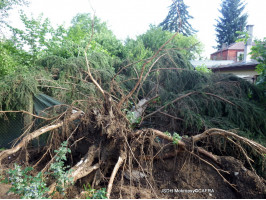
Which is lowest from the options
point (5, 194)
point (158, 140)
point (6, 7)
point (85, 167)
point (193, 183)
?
point (193, 183)

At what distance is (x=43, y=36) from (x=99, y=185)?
599cm

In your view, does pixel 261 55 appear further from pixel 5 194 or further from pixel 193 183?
pixel 5 194

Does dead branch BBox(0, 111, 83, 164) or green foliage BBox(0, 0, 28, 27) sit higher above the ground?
green foliage BBox(0, 0, 28, 27)

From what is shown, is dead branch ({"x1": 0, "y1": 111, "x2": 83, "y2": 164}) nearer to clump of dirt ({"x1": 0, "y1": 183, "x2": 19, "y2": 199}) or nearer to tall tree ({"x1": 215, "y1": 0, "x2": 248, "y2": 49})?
clump of dirt ({"x1": 0, "y1": 183, "x2": 19, "y2": 199})

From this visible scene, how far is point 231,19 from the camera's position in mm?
36625

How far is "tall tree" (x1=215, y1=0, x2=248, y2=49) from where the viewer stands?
3606 centimetres

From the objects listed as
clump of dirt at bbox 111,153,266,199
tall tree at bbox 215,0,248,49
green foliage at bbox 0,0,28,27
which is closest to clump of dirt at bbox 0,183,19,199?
clump of dirt at bbox 111,153,266,199

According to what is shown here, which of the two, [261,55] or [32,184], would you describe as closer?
[32,184]

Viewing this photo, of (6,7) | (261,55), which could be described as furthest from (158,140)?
(6,7)

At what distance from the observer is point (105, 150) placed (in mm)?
3746

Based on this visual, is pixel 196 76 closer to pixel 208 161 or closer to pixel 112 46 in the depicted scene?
pixel 208 161

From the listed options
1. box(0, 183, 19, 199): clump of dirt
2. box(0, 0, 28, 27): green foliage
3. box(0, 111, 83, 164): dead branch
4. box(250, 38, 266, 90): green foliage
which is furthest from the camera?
box(0, 0, 28, 27): green foliage

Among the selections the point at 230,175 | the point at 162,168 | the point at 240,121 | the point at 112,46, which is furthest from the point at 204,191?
the point at 112,46

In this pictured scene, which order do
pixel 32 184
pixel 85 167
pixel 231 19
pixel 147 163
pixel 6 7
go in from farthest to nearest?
pixel 231 19
pixel 6 7
pixel 147 163
pixel 85 167
pixel 32 184
